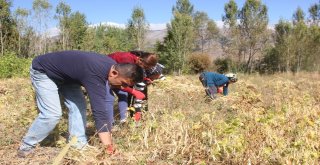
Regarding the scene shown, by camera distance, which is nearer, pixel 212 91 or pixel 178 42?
pixel 212 91

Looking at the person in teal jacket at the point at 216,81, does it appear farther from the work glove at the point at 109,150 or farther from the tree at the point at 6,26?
the tree at the point at 6,26

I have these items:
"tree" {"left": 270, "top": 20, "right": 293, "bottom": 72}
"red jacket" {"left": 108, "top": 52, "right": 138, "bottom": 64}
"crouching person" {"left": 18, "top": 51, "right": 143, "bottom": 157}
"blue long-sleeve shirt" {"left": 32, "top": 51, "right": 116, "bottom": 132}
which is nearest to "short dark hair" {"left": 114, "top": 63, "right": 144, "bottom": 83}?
"crouching person" {"left": 18, "top": 51, "right": 143, "bottom": 157}

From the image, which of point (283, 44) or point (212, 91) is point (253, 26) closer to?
point (283, 44)

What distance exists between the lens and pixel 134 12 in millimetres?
28016

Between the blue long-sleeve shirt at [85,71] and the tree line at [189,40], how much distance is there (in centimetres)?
2210

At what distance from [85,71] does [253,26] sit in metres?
29.4

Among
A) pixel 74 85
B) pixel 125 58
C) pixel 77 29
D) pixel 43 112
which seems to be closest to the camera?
pixel 43 112

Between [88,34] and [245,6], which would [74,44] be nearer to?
[88,34]

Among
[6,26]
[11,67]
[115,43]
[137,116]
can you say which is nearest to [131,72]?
[137,116]

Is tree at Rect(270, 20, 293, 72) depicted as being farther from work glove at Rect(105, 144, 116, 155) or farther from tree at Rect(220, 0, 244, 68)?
work glove at Rect(105, 144, 116, 155)

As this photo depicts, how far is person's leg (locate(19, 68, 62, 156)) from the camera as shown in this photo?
3383mm

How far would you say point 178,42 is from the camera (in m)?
27.0

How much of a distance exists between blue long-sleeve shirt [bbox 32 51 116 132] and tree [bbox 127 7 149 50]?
25.0 meters

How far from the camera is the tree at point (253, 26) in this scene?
30.9 m
